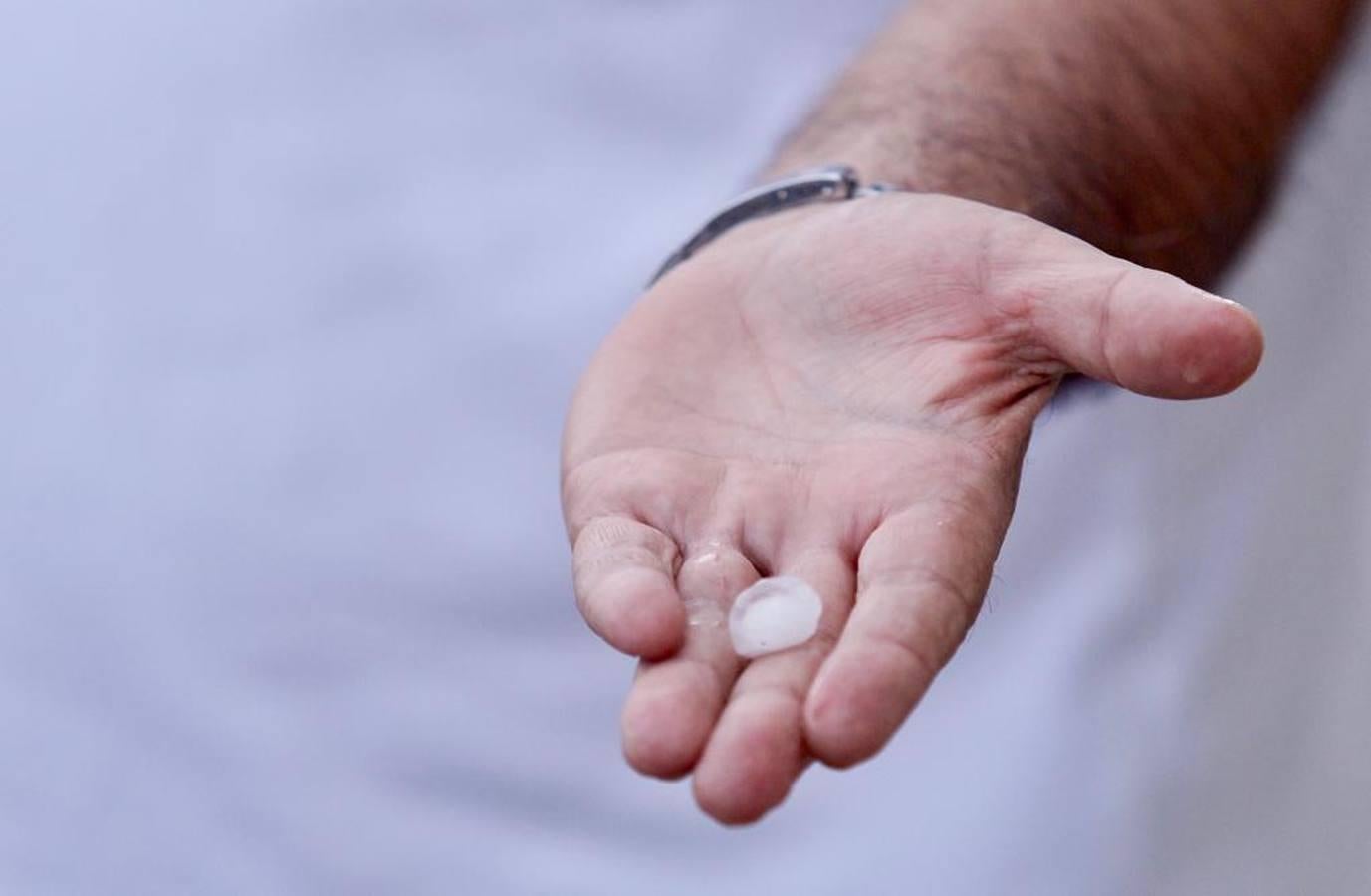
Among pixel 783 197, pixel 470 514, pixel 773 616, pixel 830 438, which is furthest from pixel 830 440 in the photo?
pixel 470 514

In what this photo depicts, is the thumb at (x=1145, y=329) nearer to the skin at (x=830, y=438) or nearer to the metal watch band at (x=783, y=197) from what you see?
the skin at (x=830, y=438)

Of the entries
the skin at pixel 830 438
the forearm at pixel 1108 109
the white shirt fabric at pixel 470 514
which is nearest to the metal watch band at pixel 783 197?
the skin at pixel 830 438

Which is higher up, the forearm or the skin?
the forearm

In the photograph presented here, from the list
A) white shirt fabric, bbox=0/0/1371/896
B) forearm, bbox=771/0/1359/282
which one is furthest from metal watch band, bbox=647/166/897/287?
white shirt fabric, bbox=0/0/1371/896

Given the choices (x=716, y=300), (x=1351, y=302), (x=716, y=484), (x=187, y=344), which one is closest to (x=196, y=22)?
(x=187, y=344)

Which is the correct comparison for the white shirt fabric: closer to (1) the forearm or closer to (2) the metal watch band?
(1) the forearm

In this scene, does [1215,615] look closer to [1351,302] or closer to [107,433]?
[1351,302]

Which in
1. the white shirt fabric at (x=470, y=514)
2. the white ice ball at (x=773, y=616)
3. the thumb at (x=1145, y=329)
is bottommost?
the white ice ball at (x=773, y=616)
